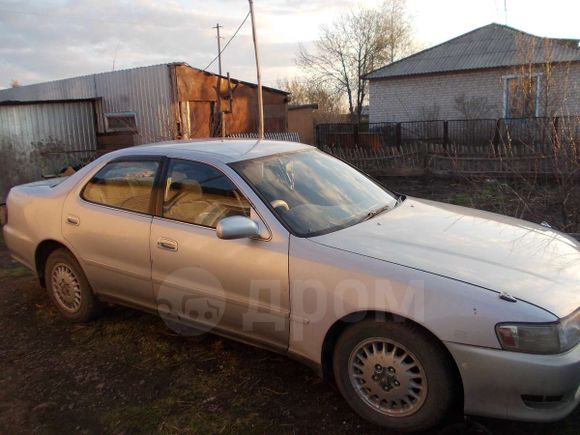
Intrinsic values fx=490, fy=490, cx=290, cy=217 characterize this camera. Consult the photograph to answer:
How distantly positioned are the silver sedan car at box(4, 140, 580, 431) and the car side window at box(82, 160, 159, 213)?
12 millimetres

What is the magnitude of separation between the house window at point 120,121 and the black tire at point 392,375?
12.5 meters

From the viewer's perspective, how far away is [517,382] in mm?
2303

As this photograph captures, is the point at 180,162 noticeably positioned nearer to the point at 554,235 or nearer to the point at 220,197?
the point at 220,197

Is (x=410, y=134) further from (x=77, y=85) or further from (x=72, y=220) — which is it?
(x=72, y=220)

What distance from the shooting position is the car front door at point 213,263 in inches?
116

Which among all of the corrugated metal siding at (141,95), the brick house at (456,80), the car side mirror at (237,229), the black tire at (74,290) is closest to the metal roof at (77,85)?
the corrugated metal siding at (141,95)

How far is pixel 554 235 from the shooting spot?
11.2 feet

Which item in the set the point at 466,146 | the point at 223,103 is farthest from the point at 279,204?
the point at 223,103

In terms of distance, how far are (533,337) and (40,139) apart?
471 inches

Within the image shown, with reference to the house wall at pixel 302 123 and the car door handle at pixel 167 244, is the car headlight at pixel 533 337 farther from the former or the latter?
the house wall at pixel 302 123

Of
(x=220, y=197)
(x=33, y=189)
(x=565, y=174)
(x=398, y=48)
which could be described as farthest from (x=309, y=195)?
(x=398, y=48)

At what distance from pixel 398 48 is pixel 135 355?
3592 cm

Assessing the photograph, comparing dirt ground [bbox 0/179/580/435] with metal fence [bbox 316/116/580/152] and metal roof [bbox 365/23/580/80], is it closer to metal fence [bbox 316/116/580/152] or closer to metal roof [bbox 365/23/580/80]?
metal fence [bbox 316/116/580/152]


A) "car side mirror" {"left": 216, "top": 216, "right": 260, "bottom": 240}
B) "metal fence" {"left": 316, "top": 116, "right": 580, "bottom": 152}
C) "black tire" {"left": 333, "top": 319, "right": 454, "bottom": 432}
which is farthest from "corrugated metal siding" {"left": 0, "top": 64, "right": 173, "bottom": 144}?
"black tire" {"left": 333, "top": 319, "right": 454, "bottom": 432}
